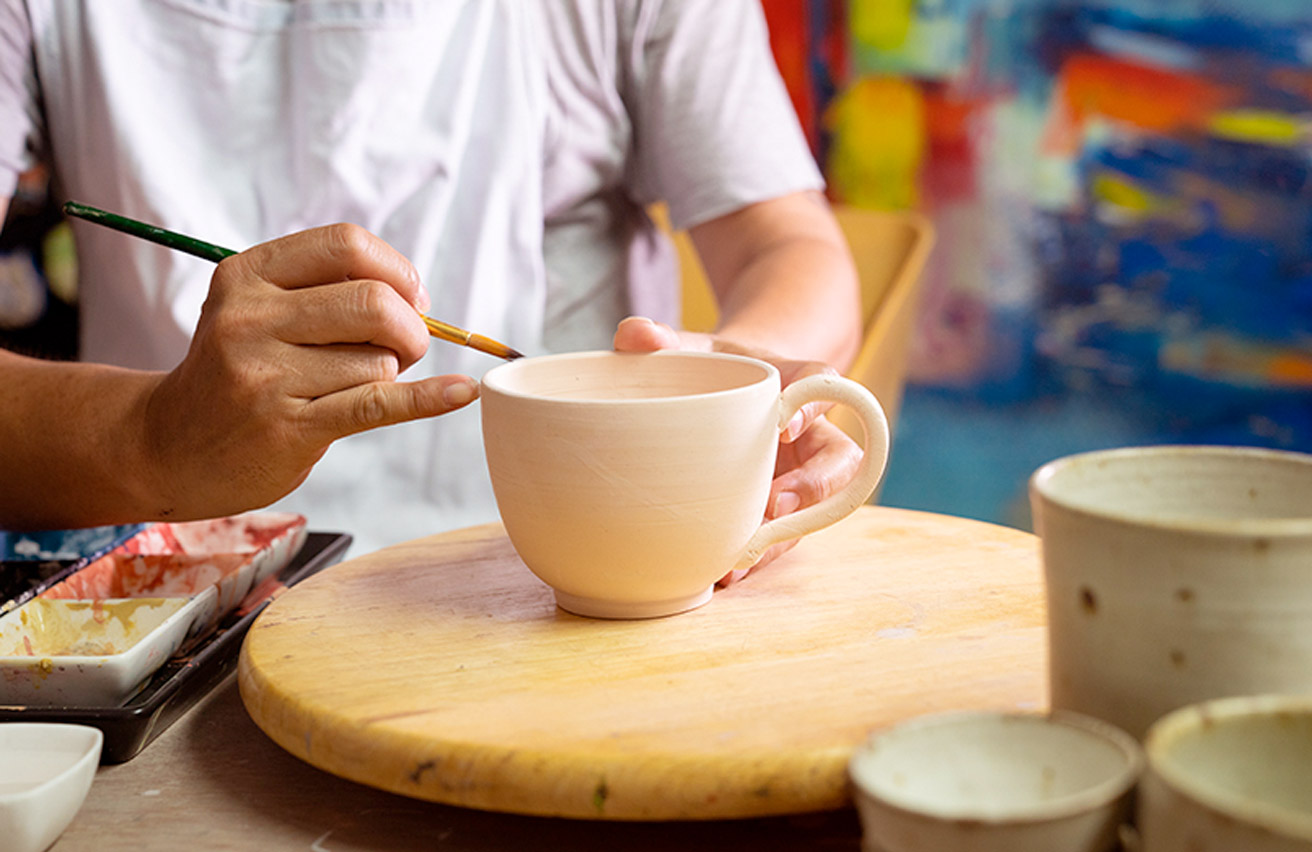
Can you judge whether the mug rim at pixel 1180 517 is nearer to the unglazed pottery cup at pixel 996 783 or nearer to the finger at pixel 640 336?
the unglazed pottery cup at pixel 996 783

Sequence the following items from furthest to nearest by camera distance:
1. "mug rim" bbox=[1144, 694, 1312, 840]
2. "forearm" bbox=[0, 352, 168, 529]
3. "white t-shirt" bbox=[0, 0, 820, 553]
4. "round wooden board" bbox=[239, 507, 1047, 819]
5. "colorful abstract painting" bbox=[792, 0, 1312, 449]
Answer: "colorful abstract painting" bbox=[792, 0, 1312, 449] → "white t-shirt" bbox=[0, 0, 820, 553] → "forearm" bbox=[0, 352, 168, 529] → "round wooden board" bbox=[239, 507, 1047, 819] → "mug rim" bbox=[1144, 694, 1312, 840]

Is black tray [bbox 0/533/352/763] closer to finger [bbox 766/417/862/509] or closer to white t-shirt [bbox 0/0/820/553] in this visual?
finger [bbox 766/417/862/509]

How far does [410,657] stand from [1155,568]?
36cm

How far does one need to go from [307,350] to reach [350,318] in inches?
1.7

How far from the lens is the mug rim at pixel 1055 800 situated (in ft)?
1.05

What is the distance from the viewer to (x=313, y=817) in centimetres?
51

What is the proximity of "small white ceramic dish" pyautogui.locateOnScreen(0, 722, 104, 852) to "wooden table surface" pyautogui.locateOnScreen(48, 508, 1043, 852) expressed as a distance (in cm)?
2

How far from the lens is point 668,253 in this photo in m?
1.48

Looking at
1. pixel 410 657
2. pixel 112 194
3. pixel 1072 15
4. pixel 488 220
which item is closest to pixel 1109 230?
pixel 1072 15

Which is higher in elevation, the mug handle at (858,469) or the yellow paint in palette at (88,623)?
the mug handle at (858,469)

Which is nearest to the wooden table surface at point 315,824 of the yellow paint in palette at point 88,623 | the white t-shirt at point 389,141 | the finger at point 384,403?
the yellow paint in palette at point 88,623

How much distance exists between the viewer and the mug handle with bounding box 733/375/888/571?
1.99ft

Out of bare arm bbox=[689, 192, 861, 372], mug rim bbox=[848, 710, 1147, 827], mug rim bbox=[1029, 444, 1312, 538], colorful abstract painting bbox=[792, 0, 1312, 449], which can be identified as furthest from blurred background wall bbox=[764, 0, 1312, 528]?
mug rim bbox=[848, 710, 1147, 827]

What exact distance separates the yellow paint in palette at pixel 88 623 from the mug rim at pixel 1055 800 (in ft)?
1.48
